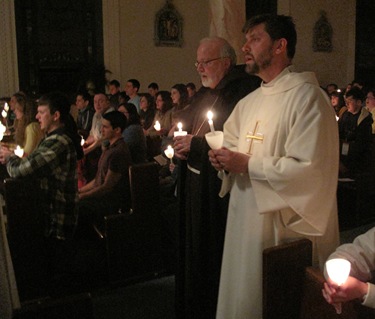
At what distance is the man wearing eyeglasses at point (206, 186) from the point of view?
2.96 metres

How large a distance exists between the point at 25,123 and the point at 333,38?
42.9ft

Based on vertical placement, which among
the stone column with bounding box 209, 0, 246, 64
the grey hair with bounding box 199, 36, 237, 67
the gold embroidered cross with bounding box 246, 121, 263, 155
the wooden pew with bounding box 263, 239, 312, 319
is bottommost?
the wooden pew with bounding box 263, 239, 312, 319

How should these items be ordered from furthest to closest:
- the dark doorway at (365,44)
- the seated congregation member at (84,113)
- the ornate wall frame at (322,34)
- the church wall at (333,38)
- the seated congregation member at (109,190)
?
the dark doorway at (365,44), the ornate wall frame at (322,34), the church wall at (333,38), the seated congregation member at (84,113), the seated congregation member at (109,190)

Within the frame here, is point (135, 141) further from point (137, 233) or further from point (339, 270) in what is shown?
point (339, 270)

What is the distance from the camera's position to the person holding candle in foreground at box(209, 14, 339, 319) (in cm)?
227

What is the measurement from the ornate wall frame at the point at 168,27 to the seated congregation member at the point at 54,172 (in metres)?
9.35

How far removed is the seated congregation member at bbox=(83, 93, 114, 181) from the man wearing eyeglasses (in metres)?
2.84

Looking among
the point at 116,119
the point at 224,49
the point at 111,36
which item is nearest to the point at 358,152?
the point at 116,119

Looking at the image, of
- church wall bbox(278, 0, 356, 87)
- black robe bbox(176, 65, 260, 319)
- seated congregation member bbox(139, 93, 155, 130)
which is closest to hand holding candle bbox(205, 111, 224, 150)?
black robe bbox(176, 65, 260, 319)

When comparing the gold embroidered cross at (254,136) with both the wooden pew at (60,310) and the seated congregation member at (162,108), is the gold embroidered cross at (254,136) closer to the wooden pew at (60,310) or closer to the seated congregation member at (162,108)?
the wooden pew at (60,310)

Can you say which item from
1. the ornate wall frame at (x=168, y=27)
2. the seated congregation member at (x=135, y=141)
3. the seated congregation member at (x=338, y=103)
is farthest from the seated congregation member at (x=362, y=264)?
the ornate wall frame at (x=168, y=27)

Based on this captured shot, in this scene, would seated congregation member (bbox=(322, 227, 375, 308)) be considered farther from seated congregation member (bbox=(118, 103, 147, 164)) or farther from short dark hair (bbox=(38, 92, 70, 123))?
seated congregation member (bbox=(118, 103, 147, 164))

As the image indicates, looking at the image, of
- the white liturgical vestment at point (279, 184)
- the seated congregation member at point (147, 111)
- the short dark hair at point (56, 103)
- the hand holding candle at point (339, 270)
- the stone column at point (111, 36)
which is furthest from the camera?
the stone column at point (111, 36)

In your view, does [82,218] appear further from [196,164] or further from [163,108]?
[163,108]
